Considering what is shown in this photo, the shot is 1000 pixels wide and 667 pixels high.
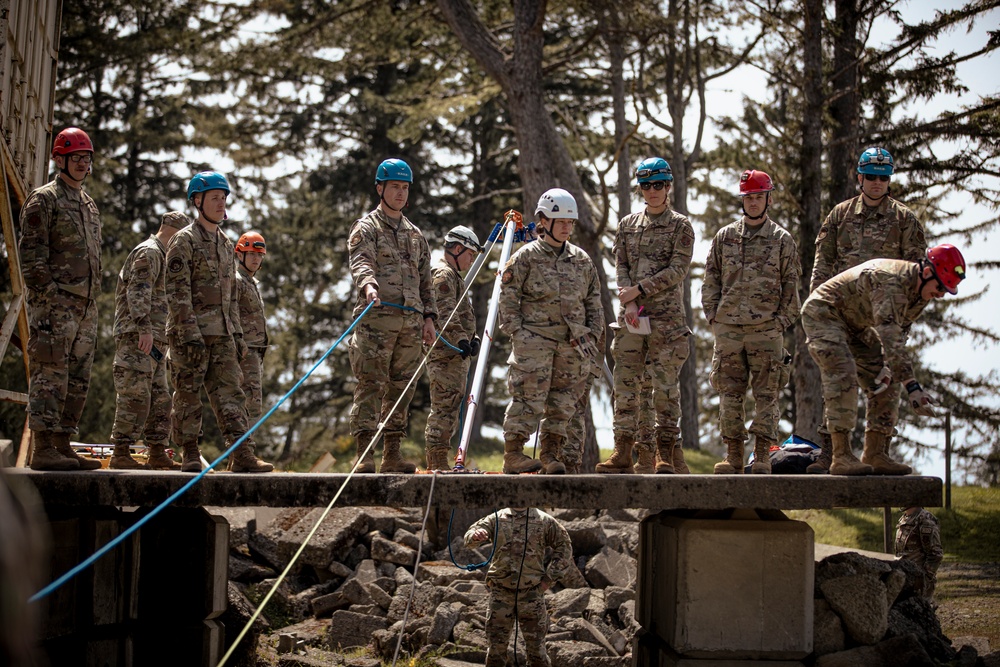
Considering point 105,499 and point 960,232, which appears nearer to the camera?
point 105,499

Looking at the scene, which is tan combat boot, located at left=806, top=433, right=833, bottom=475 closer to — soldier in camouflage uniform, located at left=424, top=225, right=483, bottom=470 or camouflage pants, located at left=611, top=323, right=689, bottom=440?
camouflage pants, located at left=611, top=323, right=689, bottom=440

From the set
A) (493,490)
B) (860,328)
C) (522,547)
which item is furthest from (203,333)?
(860,328)

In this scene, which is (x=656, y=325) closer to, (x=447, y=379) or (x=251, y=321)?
(x=447, y=379)

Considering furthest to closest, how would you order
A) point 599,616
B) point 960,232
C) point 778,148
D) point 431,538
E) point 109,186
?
point 109,186 → point 960,232 → point 778,148 → point 431,538 → point 599,616

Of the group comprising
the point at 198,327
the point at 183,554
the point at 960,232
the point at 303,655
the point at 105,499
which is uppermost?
the point at 960,232

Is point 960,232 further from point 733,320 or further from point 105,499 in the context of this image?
point 105,499

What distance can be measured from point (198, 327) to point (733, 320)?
14.3 feet

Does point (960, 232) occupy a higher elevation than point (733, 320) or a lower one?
higher

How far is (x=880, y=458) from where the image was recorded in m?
8.04

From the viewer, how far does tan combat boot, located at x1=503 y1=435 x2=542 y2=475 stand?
837 centimetres

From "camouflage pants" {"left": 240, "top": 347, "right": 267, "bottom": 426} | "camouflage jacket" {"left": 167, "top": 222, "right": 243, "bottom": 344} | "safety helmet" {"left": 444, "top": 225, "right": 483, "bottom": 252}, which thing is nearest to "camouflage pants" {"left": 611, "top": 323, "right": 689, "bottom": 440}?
"safety helmet" {"left": 444, "top": 225, "right": 483, "bottom": 252}

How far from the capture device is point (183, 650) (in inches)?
343

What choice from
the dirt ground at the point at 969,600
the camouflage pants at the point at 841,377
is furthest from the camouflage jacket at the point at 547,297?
the dirt ground at the point at 969,600

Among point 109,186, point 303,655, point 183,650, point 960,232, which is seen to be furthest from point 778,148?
point 109,186
